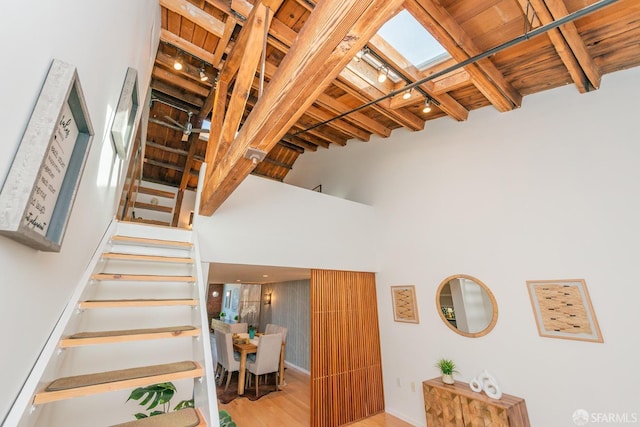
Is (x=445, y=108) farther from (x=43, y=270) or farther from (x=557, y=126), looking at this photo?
(x=43, y=270)

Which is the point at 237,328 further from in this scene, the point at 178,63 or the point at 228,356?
the point at 178,63

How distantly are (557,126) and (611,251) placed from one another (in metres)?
1.47

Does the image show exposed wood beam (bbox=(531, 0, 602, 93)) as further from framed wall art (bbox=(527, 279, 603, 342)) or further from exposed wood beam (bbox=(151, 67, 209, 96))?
exposed wood beam (bbox=(151, 67, 209, 96))

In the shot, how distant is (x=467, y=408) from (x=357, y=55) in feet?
13.8

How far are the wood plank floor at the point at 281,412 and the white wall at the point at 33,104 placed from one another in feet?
10.8

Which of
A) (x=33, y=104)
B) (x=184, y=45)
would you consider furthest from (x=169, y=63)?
(x=33, y=104)

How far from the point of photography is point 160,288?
2412 mm

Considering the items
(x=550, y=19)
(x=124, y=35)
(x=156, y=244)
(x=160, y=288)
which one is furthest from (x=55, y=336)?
(x=550, y=19)

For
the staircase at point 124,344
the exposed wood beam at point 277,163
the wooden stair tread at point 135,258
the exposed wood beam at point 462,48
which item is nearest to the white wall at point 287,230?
the staircase at point 124,344

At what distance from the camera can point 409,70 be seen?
308cm

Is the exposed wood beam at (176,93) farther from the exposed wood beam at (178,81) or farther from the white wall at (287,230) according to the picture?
the white wall at (287,230)

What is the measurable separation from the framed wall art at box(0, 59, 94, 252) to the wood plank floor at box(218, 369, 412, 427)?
384 cm

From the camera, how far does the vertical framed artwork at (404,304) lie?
4.00 metres

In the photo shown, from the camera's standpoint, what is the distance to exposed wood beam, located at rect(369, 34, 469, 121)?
9.19 feet
